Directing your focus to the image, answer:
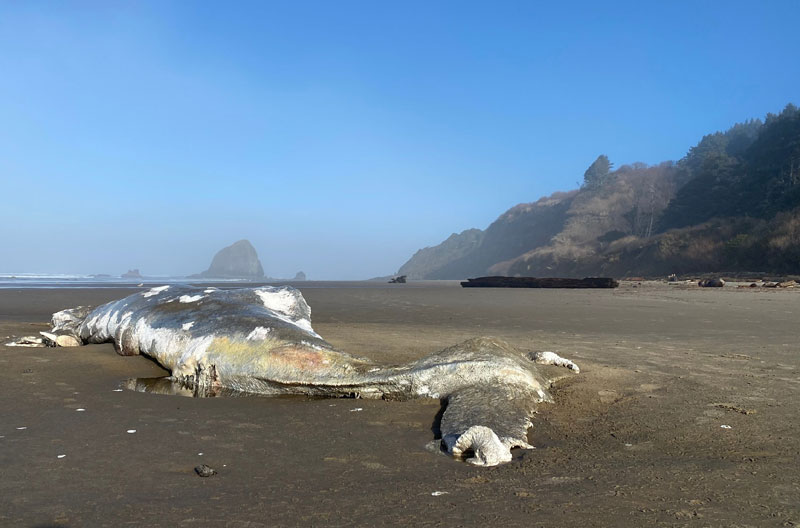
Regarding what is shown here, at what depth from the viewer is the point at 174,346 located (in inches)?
199

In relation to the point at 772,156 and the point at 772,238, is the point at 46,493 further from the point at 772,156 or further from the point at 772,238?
the point at 772,156

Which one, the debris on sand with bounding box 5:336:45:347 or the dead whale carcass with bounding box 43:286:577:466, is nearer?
the dead whale carcass with bounding box 43:286:577:466

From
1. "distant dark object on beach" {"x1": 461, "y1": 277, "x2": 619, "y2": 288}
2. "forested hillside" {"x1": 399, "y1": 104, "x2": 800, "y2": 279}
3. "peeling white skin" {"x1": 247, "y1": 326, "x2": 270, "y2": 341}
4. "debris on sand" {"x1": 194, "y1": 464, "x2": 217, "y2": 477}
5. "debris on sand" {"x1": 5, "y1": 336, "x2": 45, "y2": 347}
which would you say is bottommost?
"debris on sand" {"x1": 194, "y1": 464, "x2": 217, "y2": 477}

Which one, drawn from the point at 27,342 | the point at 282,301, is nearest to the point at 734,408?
the point at 282,301

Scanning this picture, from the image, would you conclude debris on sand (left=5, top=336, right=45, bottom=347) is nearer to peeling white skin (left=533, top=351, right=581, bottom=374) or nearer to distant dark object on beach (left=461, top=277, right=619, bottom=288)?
peeling white skin (left=533, top=351, right=581, bottom=374)

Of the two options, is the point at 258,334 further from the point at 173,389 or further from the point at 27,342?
the point at 27,342

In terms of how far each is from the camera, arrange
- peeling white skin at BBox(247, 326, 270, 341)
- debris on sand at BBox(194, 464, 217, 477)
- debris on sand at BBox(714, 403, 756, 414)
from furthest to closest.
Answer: peeling white skin at BBox(247, 326, 270, 341) < debris on sand at BBox(714, 403, 756, 414) < debris on sand at BBox(194, 464, 217, 477)

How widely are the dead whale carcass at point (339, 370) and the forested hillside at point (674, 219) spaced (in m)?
38.0

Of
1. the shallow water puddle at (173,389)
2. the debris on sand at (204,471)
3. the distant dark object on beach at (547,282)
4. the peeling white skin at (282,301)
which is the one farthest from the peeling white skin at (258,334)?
the distant dark object on beach at (547,282)

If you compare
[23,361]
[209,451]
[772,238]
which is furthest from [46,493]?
[772,238]

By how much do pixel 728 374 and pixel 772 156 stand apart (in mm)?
65394

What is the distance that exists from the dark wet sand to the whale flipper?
11cm

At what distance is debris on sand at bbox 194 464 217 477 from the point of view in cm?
258

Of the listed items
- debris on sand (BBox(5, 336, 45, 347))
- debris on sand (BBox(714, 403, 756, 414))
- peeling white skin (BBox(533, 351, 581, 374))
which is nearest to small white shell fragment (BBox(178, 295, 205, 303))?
debris on sand (BBox(5, 336, 45, 347))
